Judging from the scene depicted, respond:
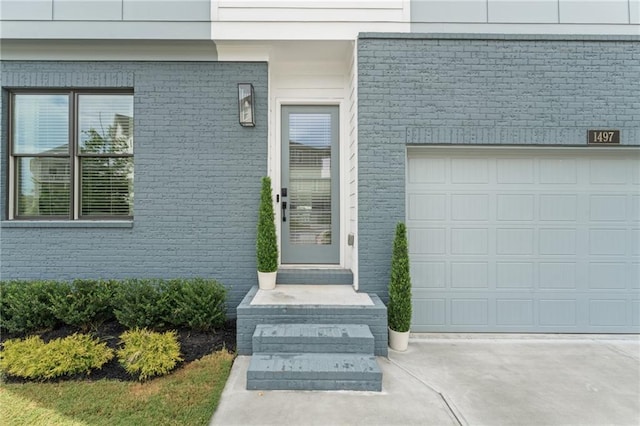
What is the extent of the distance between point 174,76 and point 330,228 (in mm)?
2861

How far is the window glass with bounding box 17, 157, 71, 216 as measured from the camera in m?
4.36

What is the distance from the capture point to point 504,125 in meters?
3.99

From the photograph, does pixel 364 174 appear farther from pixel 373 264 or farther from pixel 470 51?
pixel 470 51

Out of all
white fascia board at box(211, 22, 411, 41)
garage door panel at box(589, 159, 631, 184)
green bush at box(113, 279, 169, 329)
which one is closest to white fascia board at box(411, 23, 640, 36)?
white fascia board at box(211, 22, 411, 41)

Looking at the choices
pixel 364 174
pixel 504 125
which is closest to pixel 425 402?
pixel 364 174

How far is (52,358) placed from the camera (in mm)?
2945

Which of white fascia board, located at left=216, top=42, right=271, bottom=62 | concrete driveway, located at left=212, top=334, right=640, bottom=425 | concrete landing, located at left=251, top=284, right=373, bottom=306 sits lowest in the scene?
concrete driveway, located at left=212, top=334, right=640, bottom=425

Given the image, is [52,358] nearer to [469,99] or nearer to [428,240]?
[428,240]

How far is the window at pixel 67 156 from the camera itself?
14.3 feet

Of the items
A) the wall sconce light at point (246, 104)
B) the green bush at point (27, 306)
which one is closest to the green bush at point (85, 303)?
the green bush at point (27, 306)

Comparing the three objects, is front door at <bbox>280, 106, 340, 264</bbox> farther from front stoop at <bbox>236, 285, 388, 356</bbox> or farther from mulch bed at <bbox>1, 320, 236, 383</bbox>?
mulch bed at <bbox>1, 320, 236, 383</bbox>

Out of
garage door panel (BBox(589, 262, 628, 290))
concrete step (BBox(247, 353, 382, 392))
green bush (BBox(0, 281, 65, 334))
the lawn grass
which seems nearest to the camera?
the lawn grass

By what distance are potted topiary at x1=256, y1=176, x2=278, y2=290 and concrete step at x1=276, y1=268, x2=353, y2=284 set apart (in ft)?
0.76

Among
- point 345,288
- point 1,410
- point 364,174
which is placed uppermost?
point 364,174
